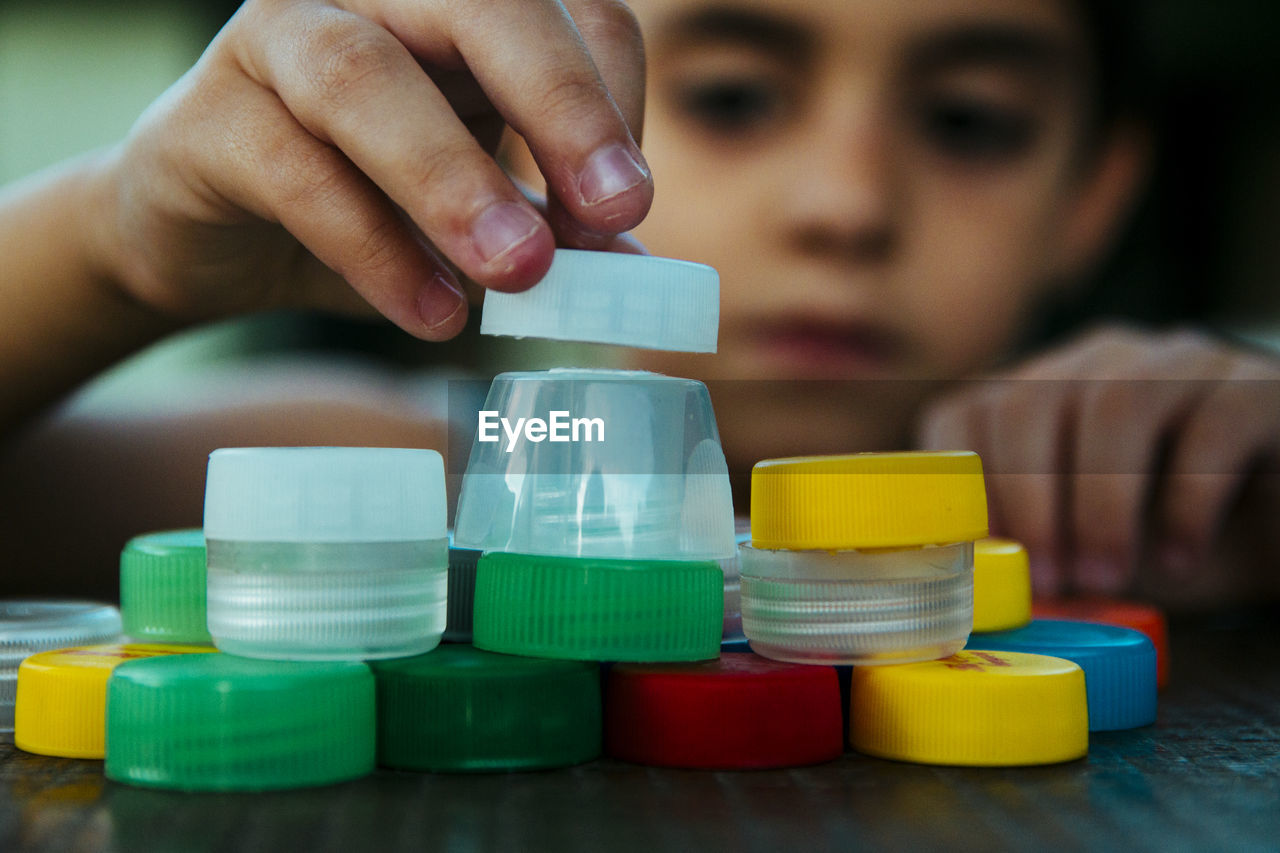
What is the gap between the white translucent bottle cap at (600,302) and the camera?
1.48 ft

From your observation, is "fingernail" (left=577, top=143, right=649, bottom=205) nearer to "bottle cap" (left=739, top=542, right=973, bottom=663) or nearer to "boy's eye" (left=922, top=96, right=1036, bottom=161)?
"bottle cap" (left=739, top=542, right=973, bottom=663)

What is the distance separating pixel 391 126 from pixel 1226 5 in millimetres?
2095

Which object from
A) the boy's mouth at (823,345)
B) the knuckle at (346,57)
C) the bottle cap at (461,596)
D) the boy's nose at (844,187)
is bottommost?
the bottle cap at (461,596)

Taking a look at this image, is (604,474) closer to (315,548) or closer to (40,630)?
(315,548)

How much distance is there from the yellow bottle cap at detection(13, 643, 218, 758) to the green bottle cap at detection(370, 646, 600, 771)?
12 cm

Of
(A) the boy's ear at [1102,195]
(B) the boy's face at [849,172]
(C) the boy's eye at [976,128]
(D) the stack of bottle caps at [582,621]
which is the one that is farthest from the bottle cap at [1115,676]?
(A) the boy's ear at [1102,195]

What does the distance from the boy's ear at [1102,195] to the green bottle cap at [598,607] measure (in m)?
1.16

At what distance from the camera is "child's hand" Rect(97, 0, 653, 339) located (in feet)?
1.53

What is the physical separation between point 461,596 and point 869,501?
0.20m

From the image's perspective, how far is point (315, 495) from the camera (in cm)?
42

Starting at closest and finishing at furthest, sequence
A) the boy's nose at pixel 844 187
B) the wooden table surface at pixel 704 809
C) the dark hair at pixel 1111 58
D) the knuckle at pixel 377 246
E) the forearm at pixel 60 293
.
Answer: the wooden table surface at pixel 704 809 < the knuckle at pixel 377 246 < the forearm at pixel 60 293 < the boy's nose at pixel 844 187 < the dark hair at pixel 1111 58

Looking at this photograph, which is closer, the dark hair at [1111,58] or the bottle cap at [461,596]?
the bottle cap at [461,596]

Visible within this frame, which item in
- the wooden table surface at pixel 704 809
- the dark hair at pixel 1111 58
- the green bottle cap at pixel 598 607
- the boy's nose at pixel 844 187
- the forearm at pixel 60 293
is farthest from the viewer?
the dark hair at pixel 1111 58

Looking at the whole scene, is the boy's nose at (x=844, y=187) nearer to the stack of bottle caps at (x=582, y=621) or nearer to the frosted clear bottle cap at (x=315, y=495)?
the stack of bottle caps at (x=582, y=621)
